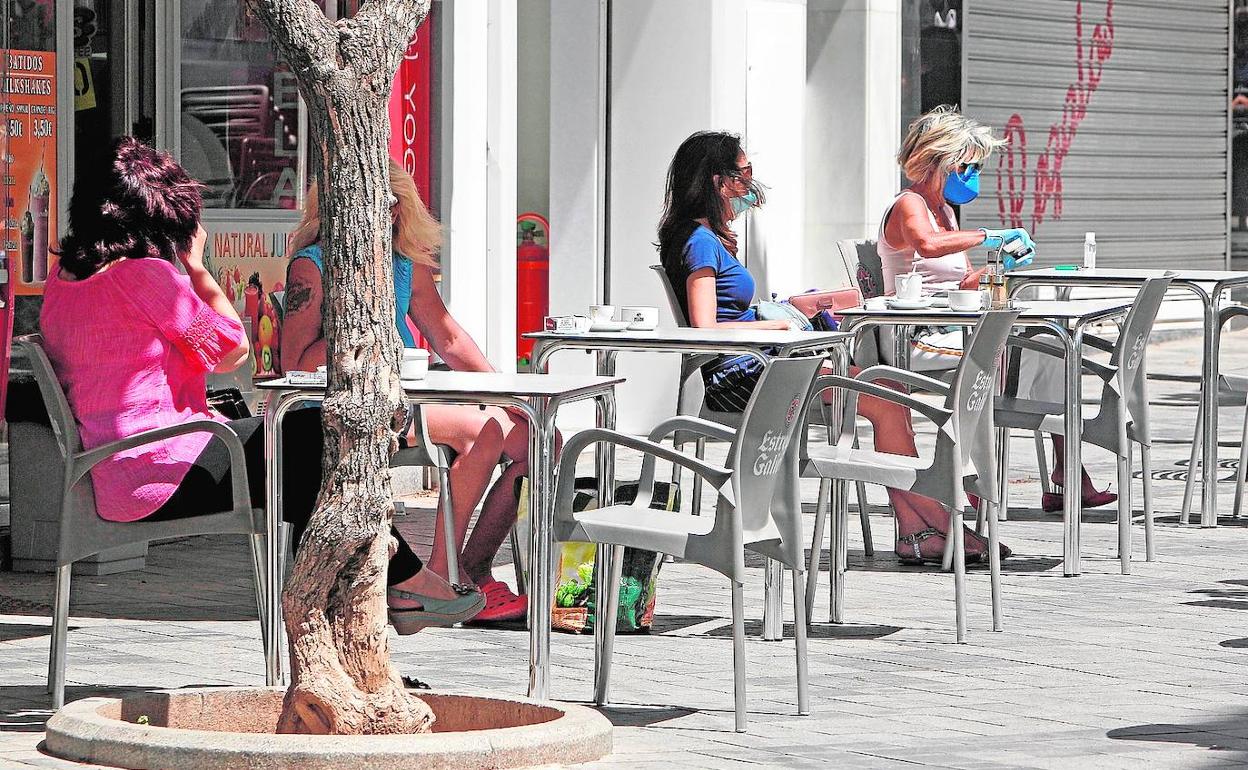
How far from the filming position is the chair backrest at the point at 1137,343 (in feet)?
26.3

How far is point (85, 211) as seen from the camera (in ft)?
19.3

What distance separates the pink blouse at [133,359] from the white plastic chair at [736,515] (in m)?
1.06

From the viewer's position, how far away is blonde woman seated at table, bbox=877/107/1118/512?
9.12 metres

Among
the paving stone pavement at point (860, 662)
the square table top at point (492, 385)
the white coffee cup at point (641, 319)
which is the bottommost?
the paving stone pavement at point (860, 662)

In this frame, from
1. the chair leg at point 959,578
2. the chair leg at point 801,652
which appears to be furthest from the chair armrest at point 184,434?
the chair leg at point 959,578

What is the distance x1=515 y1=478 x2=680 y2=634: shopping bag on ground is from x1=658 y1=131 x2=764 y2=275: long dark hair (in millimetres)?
1281

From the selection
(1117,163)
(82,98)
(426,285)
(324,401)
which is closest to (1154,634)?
(426,285)

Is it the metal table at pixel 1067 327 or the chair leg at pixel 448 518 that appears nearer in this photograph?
the chair leg at pixel 448 518

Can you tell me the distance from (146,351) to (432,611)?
1232 mm

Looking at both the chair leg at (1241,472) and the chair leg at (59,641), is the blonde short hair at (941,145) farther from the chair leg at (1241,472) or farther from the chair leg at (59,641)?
the chair leg at (59,641)

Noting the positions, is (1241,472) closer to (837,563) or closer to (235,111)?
(837,563)

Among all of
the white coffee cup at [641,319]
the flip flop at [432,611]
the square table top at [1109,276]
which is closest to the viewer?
the flip flop at [432,611]

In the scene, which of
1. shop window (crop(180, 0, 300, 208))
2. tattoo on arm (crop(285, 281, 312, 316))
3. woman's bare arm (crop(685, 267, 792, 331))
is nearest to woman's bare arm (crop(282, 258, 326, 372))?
tattoo on arm (crop(285, 281, 312, 316))

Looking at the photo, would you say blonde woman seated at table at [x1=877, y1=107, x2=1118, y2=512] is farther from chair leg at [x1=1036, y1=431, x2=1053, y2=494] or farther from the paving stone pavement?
the paving stone pavement
